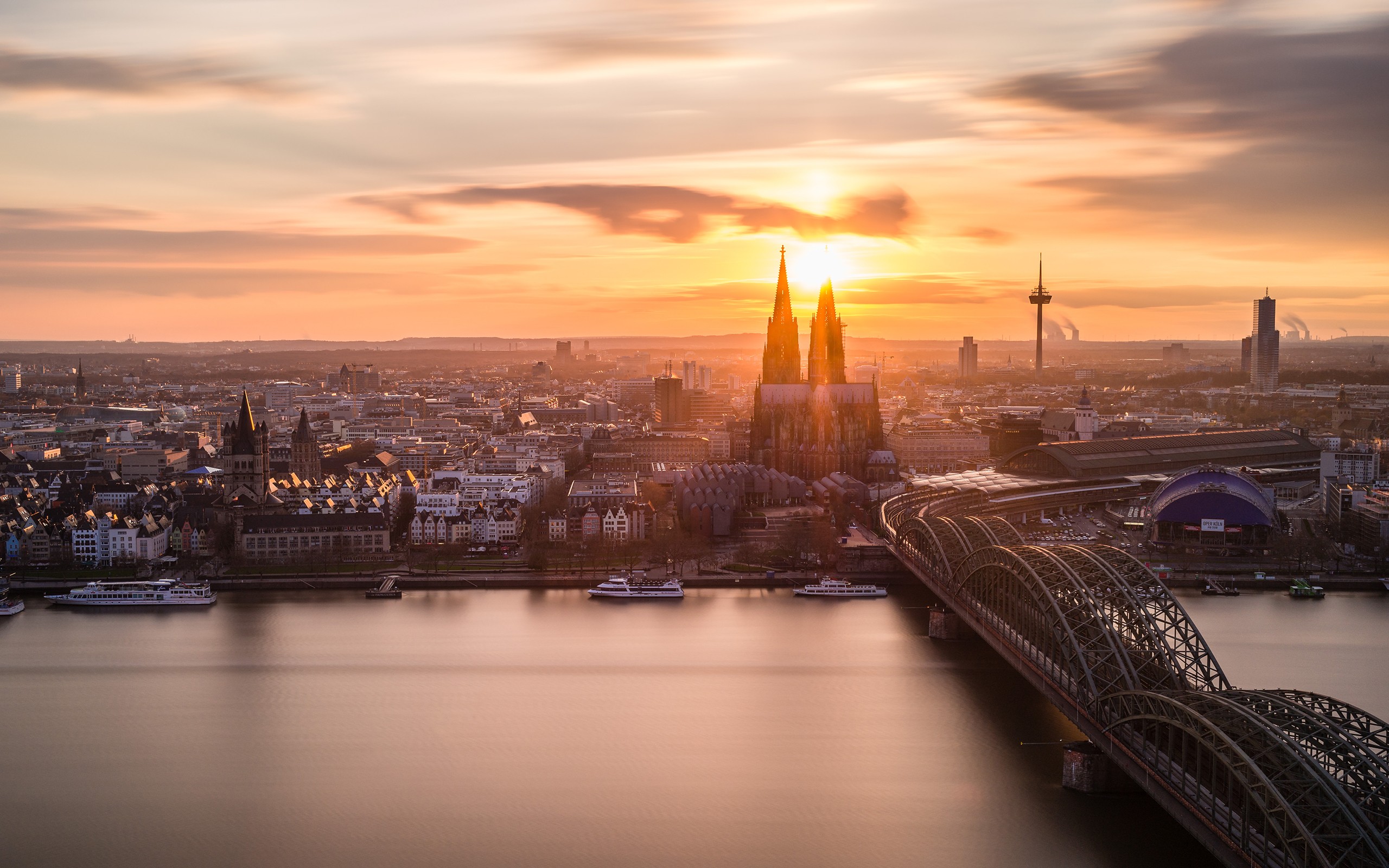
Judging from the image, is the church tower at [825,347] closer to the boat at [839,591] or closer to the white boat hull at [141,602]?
the boat at [839,591]

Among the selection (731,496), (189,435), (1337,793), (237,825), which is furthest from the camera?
(189,435)

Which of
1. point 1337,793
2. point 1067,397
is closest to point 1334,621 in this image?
point 1337,793

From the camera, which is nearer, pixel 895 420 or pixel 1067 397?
pixel 895 420

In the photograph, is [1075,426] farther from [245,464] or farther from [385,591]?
[385,591]

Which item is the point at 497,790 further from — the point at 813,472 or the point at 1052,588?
the point at 813,472

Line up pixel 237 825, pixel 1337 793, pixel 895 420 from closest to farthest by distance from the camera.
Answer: pixel 1337 793, pixel 237 825, pixel 895 420

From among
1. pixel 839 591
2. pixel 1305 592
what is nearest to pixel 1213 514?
pixel 1305 592

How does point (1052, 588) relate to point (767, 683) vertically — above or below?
above
